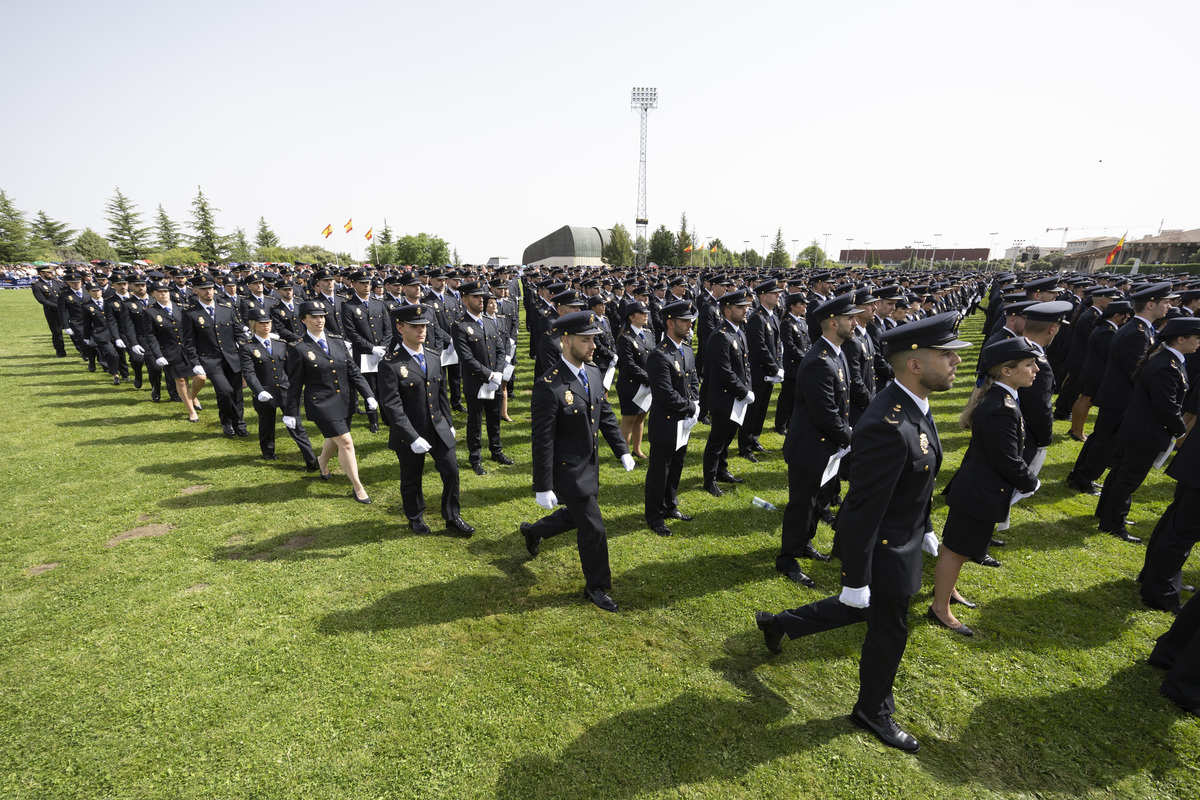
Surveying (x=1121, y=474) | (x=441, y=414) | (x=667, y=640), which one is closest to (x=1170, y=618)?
(x=1121, y=474)

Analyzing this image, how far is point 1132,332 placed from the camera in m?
6.89

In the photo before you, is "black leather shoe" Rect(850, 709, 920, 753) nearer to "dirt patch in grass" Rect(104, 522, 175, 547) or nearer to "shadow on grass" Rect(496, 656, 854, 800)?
"shadow on grass" Rect(496, 656, 854, 800)

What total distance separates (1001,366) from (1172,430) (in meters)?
3.60

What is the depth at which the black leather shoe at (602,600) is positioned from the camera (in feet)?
16.5

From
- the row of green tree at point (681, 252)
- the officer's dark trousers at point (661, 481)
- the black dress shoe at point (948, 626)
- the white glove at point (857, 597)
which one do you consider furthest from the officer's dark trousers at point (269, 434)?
the row of green tree at point (681, 252)

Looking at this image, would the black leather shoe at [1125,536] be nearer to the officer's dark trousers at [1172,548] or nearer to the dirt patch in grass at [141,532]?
the officer's dark trousers at [1172,548]

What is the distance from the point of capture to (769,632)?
14.1ft

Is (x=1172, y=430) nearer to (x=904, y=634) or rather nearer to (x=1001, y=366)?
(x=1001, y=366)

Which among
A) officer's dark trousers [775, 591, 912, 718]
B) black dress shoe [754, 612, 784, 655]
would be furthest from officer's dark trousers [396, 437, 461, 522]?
officer's dark trousers [775, 591, 912, 718]

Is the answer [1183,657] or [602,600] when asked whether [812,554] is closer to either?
[602,600]

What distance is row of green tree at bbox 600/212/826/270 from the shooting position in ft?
255

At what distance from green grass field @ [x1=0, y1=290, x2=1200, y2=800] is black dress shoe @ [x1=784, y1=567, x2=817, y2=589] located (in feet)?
0.29

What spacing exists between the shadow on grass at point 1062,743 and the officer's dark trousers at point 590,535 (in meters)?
2.70

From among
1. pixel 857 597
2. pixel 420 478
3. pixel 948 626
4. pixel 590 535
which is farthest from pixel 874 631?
pixel 420 478
